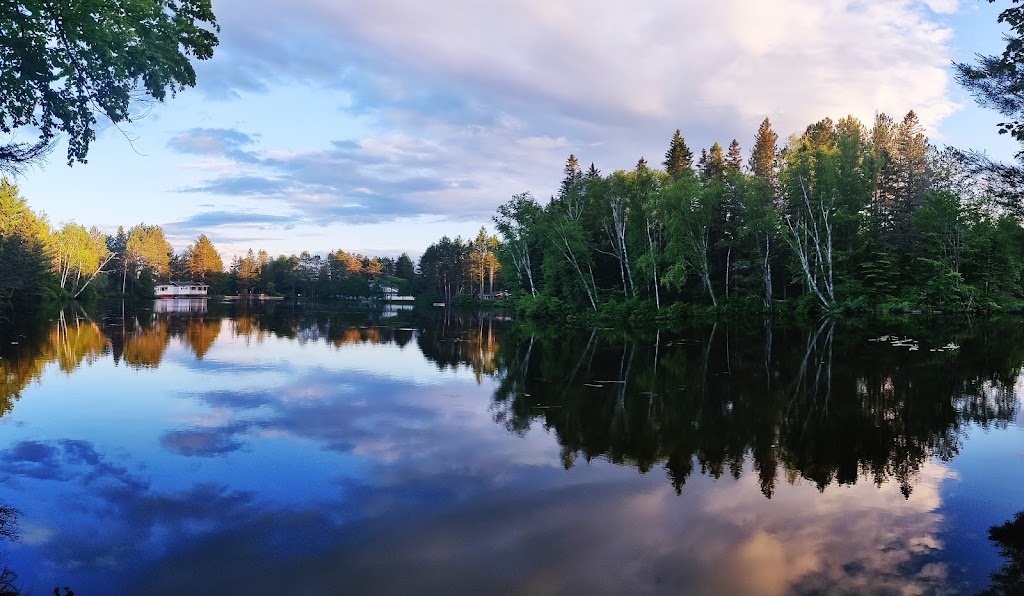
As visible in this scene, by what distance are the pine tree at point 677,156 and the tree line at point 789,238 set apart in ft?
48.3

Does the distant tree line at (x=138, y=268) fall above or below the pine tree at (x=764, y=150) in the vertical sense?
below

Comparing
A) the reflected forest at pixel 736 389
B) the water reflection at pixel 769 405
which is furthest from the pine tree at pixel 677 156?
the water reflection at pixel 769 405

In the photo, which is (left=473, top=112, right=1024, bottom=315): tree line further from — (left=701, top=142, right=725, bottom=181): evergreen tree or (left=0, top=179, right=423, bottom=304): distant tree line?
(left=0, top=179, right=423, bottom=304): distant tree line

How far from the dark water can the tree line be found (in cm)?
2604

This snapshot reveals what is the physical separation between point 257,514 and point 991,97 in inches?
566

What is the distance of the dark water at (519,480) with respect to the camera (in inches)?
222

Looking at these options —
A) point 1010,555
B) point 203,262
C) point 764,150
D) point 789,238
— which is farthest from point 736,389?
point 203,262

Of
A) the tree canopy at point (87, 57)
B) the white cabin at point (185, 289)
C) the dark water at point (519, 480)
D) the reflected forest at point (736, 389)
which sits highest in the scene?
the tree canopy at point (87, 57)

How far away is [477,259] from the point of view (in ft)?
354

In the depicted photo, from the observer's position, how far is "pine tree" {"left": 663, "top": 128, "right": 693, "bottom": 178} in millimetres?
63203

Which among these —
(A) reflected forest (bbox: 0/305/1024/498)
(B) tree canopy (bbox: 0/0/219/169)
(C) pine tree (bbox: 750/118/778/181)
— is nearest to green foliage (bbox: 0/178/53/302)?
(A) reflected forest (bbox: 0/305/1024/498)

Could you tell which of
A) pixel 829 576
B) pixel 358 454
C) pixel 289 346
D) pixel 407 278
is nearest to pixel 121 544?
pixel 358 454

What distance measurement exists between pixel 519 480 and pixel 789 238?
43932 millimetres

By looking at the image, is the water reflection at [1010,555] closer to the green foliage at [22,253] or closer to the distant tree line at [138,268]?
the distant tree line at [138,268]
